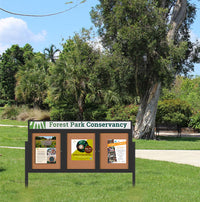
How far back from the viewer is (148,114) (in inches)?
888

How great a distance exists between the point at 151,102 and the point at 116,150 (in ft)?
52.6

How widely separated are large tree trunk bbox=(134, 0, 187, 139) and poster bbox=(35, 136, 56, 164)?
1625cm

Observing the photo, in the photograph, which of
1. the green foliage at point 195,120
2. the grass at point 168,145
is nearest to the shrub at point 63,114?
the green foliage at point 195,120

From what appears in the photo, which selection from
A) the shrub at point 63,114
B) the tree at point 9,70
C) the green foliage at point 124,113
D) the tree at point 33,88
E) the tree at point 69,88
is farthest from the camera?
A: the tree at point 9,70

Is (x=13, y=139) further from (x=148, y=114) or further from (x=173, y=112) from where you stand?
(x=173, y=112)

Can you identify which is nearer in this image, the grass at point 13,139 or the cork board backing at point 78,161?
the cork board backing at point 78,161

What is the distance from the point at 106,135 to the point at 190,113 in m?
20.7

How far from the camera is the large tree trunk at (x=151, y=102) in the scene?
22453mm

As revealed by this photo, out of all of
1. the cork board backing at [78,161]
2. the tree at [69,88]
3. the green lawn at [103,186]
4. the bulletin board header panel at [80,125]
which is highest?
the tree at [69,88]

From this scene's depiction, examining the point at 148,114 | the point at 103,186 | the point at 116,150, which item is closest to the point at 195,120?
the point at 148,114

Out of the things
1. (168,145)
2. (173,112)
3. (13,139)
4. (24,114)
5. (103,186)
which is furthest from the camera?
(24,114)

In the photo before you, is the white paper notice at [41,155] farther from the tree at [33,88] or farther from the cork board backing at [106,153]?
the tree at [33,88]

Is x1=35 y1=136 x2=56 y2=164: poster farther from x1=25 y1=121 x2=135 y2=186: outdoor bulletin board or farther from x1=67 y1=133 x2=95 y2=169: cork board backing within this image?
x1=67 y1=133 x2=95 y2=169: cork board backing

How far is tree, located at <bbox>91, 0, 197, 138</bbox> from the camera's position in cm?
1961
